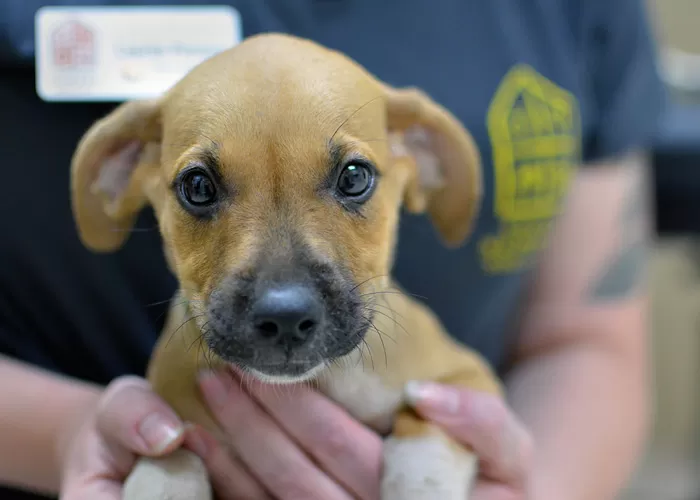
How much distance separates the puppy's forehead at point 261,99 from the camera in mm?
1225

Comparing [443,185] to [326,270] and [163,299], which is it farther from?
[163,299]

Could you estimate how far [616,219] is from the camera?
227 cm

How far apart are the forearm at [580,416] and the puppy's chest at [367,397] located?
561 mm

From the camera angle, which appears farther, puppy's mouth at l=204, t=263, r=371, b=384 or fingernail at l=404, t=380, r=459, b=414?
fingernail at l=404, t=380, r=459, b=414

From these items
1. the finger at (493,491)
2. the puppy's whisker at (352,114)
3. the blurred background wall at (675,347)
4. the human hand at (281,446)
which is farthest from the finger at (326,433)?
the blurred background wall at (675,347)

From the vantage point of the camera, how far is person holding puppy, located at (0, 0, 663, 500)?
4.77ft

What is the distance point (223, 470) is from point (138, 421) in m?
0.20

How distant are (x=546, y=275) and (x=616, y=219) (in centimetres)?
28

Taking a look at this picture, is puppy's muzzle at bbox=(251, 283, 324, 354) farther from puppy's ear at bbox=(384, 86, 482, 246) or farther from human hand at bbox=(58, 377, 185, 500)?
puppy's ear at bbox=(384, 86, 482, 246)

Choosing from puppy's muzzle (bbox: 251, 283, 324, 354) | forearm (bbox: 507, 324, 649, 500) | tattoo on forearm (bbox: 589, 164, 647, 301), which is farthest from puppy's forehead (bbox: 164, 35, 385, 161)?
tattoo on forearm (bbox: 589, 164, 647, 301)

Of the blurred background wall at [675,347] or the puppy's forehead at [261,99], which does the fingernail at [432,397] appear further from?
the blurred background wall at [675,347]

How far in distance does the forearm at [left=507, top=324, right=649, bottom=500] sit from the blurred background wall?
2.25 meters

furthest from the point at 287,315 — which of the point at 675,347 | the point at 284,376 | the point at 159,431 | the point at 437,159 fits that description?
the point at 675,347

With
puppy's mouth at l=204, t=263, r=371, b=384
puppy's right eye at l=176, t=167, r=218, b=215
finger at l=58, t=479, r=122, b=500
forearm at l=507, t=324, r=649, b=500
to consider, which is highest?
puppy's right eye at l=176, t=167, r=218, b=215
